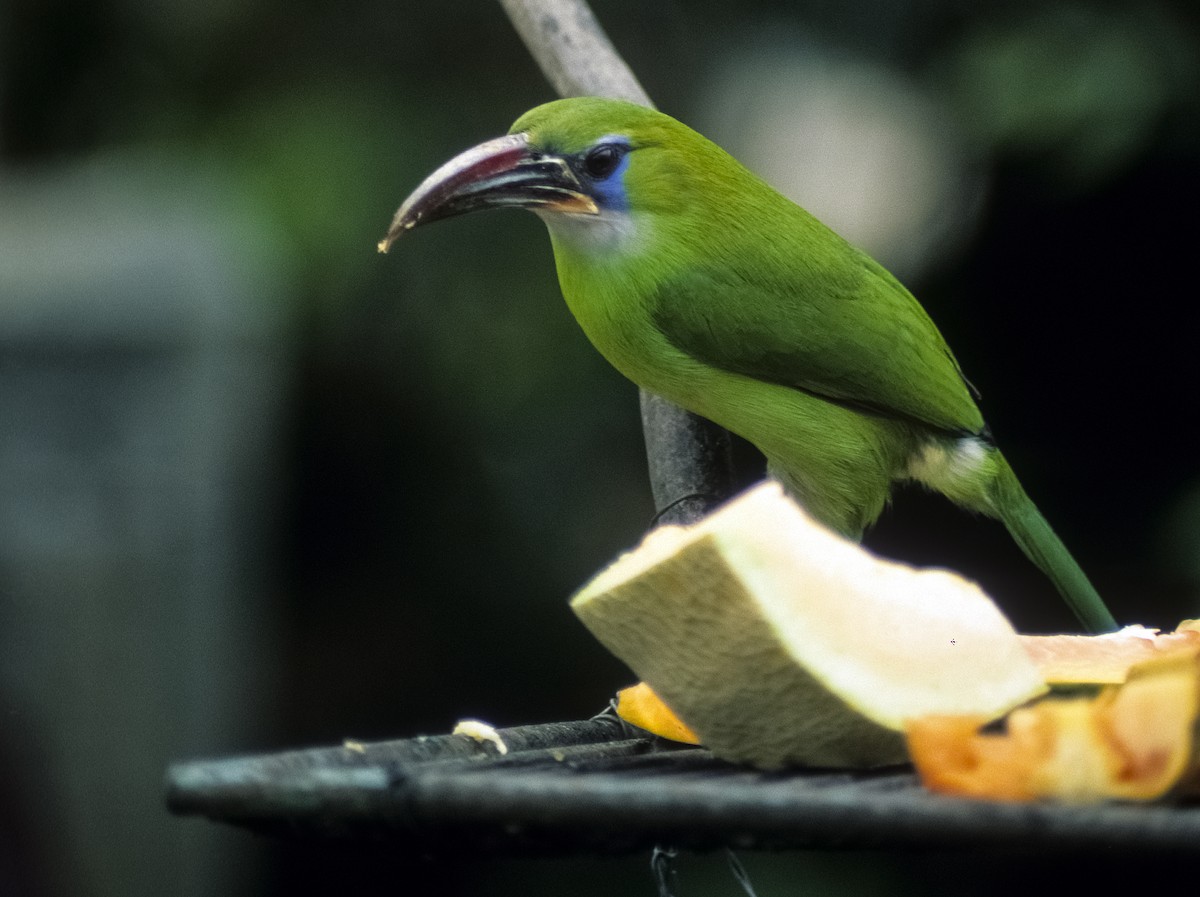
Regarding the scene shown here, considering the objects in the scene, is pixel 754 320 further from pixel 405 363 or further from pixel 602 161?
pixel 405 363

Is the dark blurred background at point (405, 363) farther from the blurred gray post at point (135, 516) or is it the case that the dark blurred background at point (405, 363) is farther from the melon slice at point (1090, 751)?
the melon slice at point (1090, 751)

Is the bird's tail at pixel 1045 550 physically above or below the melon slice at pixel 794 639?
below

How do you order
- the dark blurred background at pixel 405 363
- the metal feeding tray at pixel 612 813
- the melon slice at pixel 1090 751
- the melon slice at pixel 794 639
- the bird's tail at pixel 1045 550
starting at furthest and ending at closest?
the dark blurred background at pixel 405 363, the bird's tail at pixel 1045 550, the melon slice at pixel 794 639, the melon slice at pixel 1090 751, the metal feeding tray at pixel 612 813

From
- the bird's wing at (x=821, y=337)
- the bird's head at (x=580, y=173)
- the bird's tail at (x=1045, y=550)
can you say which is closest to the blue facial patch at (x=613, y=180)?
the bird's head at (x=580, y=173)

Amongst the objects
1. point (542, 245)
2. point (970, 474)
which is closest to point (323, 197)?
point (542, 245)

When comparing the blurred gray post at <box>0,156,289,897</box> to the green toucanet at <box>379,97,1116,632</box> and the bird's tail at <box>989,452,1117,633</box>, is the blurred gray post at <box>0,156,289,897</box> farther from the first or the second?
the bird's tail at <box>989,452,1117,633</box>

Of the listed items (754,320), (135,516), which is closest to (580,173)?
(754,320)

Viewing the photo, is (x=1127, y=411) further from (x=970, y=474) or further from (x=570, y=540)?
(x=570, y=540)

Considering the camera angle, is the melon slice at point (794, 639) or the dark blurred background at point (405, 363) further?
the dark blurred background at point (405, 363)
